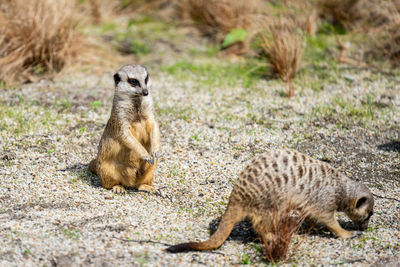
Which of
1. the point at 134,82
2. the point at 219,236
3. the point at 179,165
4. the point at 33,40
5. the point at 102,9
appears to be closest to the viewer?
the point at 219,236

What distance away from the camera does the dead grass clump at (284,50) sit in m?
6.00

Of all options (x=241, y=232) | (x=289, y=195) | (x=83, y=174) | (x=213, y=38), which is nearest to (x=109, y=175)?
(x=83, y=174)

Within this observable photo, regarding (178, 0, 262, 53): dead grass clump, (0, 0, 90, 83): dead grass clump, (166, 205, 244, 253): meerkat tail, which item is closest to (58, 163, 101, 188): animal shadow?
(166, 205, 244, 253): meerkat tail

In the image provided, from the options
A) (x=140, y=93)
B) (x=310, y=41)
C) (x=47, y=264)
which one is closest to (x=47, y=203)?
(x=47, y=264)

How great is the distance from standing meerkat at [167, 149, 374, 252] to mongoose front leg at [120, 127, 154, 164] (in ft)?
2.69

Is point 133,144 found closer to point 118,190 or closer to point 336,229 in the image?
point 118,190

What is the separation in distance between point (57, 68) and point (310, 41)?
376 centimetres

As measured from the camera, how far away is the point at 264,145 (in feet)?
15.2

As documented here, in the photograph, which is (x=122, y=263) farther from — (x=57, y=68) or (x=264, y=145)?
(x=57, y=68)

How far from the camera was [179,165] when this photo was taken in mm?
4281

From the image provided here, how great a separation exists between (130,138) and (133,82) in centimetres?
43

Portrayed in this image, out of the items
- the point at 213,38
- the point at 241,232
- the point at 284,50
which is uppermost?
the point at 213,38

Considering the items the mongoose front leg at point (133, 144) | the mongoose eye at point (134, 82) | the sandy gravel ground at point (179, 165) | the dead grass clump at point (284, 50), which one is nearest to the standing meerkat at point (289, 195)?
the sandy gravel ground at point (179, 165)

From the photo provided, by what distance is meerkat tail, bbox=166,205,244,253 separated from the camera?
294 cm
